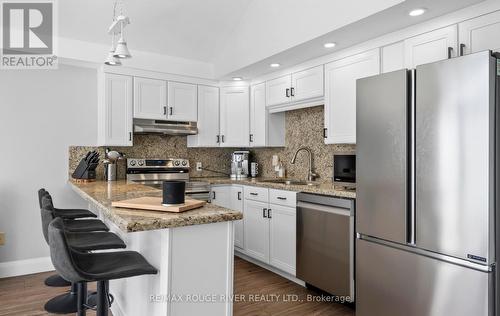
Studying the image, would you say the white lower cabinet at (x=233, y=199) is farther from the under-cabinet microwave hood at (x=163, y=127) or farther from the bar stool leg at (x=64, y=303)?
the bar stool leg at (x=64, y=303)

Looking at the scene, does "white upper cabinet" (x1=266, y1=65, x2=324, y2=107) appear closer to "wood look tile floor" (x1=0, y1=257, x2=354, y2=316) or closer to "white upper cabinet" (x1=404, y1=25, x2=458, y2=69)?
"white upper cabinet" (x1=404, y1=25, x2=458, y2=69)

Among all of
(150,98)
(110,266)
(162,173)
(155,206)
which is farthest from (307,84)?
(110,266)

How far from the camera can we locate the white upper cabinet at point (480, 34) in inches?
84.1

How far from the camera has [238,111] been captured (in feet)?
15.0

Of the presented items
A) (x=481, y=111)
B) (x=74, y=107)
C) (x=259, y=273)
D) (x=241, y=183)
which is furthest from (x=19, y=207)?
(x=481, y=111)

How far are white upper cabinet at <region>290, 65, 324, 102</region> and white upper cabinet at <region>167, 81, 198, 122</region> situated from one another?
137cm

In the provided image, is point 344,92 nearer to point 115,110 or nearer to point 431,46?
point 431,46

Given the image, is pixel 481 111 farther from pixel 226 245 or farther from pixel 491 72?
pixel 226 245

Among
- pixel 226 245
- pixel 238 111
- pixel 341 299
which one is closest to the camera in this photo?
pixel 226 245

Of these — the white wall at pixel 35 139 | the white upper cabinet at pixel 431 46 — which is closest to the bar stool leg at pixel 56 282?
the white wall at pixel 35 139

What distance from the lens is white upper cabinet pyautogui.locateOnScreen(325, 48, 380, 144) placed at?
296 cm

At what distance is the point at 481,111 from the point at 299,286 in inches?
89.5

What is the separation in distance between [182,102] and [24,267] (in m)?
2.55

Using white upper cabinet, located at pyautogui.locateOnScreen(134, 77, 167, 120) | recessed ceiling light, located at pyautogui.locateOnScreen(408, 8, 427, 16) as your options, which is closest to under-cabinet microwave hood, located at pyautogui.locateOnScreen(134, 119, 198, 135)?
white upper cabinet, located at pyautogui.locateOnScreen(134, 77, 167, 120)
